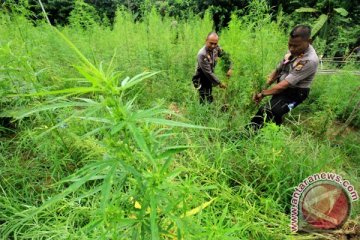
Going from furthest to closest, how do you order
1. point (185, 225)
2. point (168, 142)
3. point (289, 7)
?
point (289, 7) → point (168, 142) → point (185, 225)

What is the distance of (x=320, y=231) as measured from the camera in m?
2.09

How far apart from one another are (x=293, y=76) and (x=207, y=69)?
1.20 metres

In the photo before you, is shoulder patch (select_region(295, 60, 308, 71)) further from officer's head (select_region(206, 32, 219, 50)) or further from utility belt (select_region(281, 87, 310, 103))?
officer's head (select_region(206, 32, 219, 50))

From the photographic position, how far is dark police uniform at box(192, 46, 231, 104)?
386cm

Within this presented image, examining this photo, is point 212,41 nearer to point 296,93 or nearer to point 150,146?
point 296,93

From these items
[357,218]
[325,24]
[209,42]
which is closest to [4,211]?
[357,218]

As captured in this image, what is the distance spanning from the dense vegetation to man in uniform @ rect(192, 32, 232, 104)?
0.55 ft

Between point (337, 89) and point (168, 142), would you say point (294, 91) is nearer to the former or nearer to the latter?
point (337, 89)

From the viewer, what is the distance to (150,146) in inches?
42.5

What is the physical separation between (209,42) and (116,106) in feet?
10.3

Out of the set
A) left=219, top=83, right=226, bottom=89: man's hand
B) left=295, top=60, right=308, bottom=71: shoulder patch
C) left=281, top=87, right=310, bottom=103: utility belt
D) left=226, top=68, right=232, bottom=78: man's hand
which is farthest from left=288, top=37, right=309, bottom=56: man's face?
left=219, top=83, right=226, bottom=89: man's hand

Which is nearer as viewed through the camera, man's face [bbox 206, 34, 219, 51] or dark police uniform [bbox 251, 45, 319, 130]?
dark police uniform [bbox 251, 45, 319, 130]

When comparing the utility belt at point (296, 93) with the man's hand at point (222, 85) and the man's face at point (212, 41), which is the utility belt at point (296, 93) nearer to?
the man's hand at point (222, 85)

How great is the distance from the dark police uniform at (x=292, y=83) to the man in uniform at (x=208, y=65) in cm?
71
